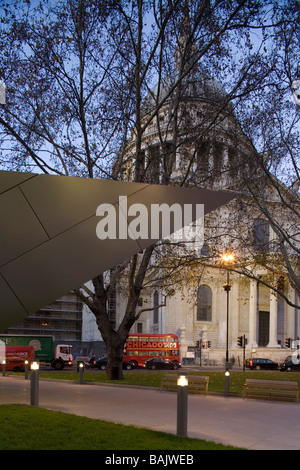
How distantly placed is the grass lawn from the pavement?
81 cm

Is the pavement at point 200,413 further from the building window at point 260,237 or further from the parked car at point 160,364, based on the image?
the parked car at point 160,364

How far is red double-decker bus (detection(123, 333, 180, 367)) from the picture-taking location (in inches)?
1868

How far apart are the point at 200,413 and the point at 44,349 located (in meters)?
32.7

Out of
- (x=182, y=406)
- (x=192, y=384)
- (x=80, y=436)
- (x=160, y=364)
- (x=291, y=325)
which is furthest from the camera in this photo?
(x=291, y=325)

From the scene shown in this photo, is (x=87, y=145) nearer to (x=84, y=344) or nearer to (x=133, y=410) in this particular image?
(x=133, y=410)

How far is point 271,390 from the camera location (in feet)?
52.4

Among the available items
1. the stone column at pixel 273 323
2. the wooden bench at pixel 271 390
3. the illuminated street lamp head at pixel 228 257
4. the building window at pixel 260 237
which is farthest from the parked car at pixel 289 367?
the wooden bench at pixel 271 390

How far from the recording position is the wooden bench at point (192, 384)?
17234 millimetres

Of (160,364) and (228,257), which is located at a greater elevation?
(228,257)

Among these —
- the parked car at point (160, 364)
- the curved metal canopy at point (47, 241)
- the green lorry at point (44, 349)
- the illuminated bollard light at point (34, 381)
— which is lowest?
the parked car at point (160, 364)

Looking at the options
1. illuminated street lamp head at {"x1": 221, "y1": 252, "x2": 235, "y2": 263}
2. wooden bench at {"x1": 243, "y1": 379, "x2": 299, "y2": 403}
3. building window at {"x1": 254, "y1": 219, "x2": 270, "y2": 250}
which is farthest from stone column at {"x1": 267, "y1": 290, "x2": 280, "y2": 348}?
wooden bench at {"x1": 243, "y1": 379, "x2": 299, "y2": 403}

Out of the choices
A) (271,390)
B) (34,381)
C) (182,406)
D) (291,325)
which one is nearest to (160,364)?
(291,325)

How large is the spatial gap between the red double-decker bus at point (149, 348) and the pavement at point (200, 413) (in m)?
29.9

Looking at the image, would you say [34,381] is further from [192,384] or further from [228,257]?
[228,257]
